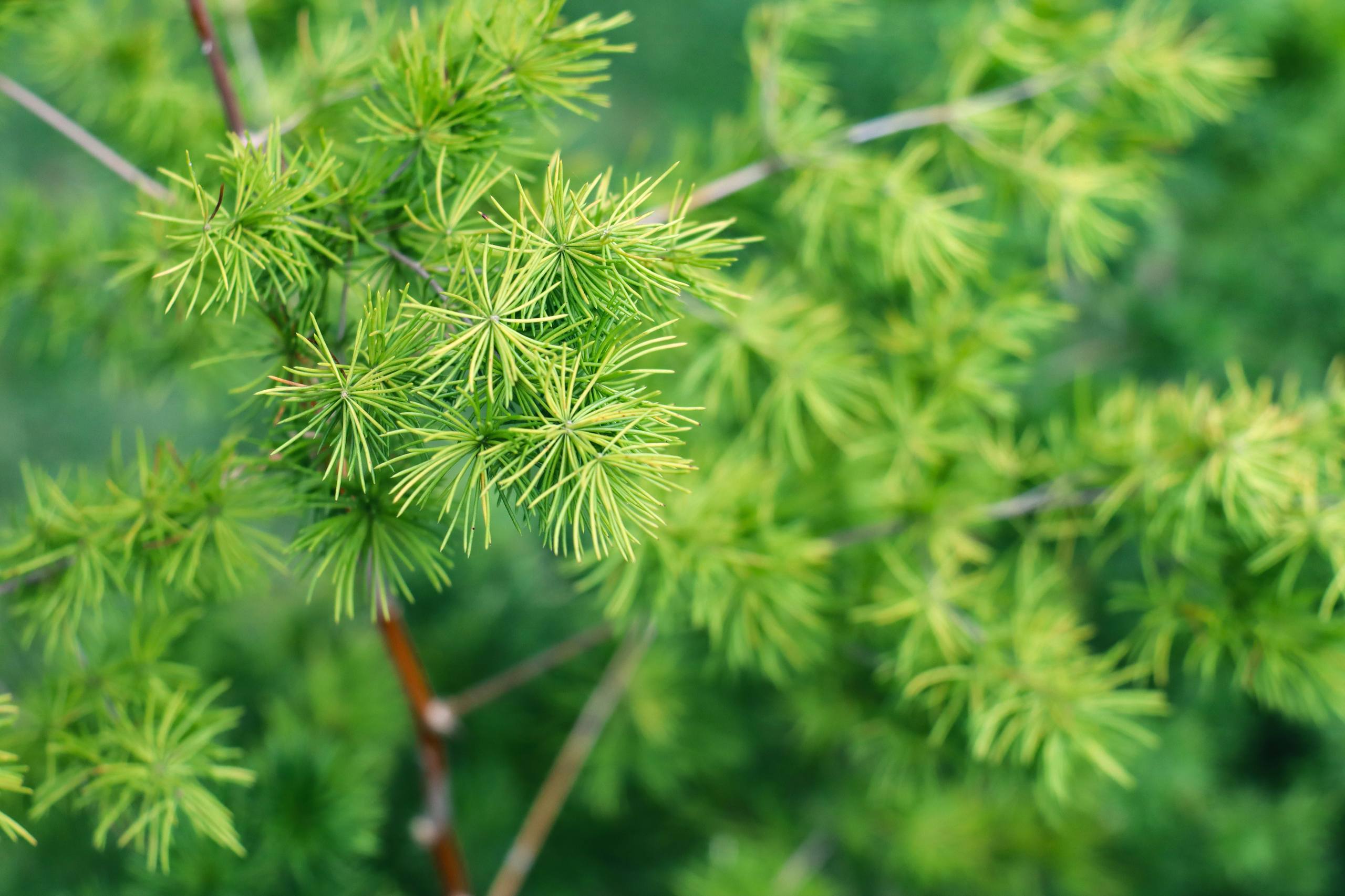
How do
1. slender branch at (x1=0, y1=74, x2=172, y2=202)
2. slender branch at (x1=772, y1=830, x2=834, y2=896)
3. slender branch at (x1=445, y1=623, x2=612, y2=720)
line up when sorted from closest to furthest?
1. slender branch at (x1=0, y1=74, x2=172, y2=202)
2. slender branch at (x1=445, y1=623, x2=612, y2=720)
3. slender branch at (x1=772, y1=830, x2=834, y2=896)

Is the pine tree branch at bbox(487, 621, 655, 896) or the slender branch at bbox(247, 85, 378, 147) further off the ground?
the slender branch at bbox(247, 85, 378, 147)

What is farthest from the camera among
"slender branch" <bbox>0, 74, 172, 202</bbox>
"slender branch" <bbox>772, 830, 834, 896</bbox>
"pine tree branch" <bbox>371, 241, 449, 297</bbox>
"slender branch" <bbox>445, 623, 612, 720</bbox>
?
"slender branch" <bbox>772, 830, 834, 896</bbox>

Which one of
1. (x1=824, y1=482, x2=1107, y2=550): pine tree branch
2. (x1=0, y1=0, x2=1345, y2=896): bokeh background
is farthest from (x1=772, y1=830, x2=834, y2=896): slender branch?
(x1=824, y1=482, x2=1107, y2=550): pine tree branch

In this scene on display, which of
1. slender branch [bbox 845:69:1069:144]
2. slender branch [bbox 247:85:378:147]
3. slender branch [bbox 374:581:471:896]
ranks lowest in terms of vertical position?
slender branch [bbox 374:581:471:896]

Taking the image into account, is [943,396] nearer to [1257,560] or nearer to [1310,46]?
[1257,560]

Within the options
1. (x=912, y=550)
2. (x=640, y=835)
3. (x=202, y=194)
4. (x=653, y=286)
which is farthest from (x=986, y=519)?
(x=640, y=835)

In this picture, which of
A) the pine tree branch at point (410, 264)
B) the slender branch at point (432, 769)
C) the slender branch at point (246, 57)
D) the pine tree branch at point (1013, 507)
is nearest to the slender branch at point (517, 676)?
the slender branch at point (432, 769)

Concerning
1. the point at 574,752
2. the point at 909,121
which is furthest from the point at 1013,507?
the point at 574,752

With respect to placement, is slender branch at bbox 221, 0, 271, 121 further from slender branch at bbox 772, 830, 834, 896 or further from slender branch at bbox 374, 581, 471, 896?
slender branch at bbox 772, 830, 834, 896
